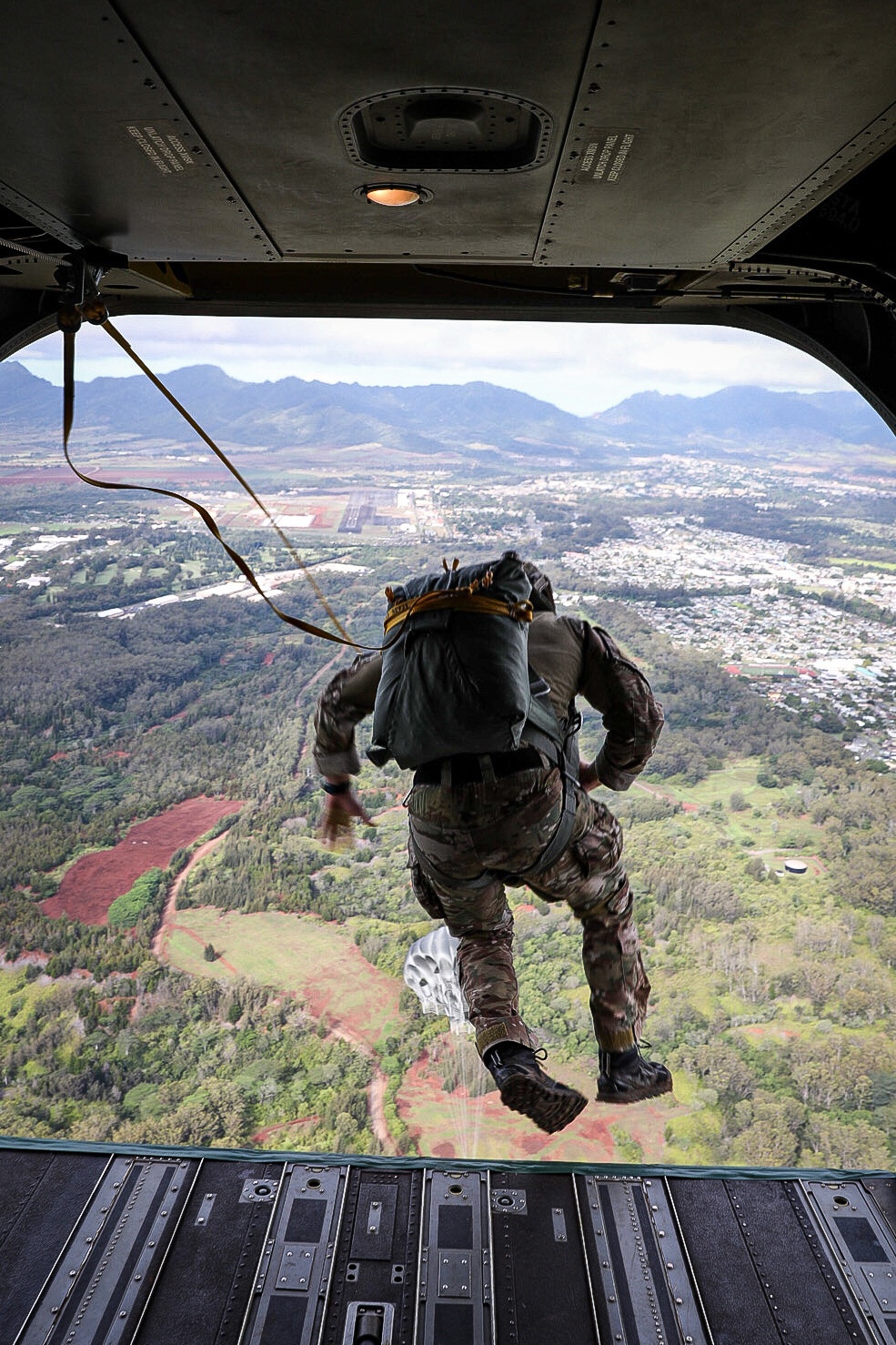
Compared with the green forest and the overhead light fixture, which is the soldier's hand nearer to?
the overhead light fixture

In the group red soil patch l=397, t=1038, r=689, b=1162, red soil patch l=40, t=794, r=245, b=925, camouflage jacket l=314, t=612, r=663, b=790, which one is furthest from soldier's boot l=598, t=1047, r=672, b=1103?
red soil patch l=40, t=794, r=245, b=925

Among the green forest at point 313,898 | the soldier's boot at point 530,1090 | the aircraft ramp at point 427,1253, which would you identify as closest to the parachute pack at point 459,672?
the soldier's boot at point 530,1090

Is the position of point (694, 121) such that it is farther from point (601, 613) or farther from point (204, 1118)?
point (601, 613)

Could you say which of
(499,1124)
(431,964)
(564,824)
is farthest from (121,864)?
(564,824)

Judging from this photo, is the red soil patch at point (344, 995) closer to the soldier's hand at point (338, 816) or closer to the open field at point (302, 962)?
the open field at point (302, 962)

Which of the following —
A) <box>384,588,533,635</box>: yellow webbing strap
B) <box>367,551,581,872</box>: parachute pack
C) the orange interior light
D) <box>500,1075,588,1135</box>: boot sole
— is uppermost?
the orange interior light

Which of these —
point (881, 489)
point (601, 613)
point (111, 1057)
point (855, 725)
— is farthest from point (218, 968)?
point (881, 489)
